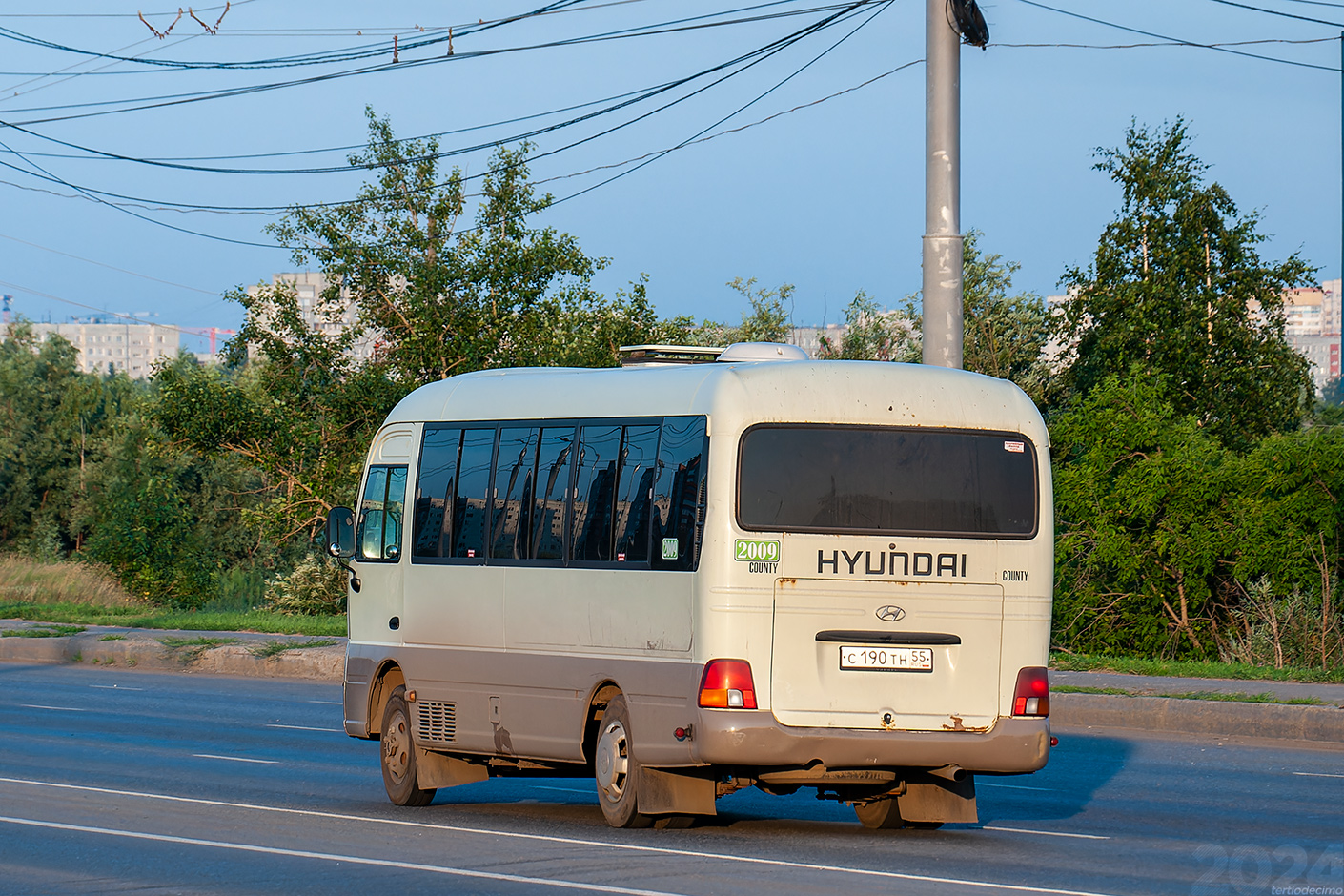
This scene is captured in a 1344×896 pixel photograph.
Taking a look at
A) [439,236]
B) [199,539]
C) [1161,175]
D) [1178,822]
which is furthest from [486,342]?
[199,539]

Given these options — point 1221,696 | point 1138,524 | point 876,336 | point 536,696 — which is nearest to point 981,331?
point 876,336

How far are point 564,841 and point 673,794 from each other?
75cm

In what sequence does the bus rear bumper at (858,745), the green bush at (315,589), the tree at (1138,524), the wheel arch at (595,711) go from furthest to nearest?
the green bush at (315,589), the tree at (1138,524), the wheel arch at (595,711), the bus rear bumper at (858,745)

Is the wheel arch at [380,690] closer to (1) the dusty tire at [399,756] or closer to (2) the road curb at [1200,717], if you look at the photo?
(1) the dusty tire at [399,756]

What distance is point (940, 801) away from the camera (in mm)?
9844

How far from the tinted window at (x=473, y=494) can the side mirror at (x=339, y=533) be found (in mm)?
1188

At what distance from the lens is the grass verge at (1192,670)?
18203 millimetres

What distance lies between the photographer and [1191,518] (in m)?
22.8

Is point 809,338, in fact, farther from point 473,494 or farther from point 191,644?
point 473,494

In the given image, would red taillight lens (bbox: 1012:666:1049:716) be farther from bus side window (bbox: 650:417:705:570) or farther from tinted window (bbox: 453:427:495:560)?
tinted window (bbox: 453:427:495:560)

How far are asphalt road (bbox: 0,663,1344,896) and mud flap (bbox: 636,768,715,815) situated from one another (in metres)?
0.15

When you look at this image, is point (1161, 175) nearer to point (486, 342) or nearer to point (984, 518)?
point (486, 342)

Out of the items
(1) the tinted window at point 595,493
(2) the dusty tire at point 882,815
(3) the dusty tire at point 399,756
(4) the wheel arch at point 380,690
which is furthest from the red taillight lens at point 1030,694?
(4) the wheel arch at point 380,690

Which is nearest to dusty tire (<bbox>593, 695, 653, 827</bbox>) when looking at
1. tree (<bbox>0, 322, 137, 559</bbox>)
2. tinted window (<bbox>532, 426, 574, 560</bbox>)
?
tinted window (<bbox>532, 426, 574, 560</bbox>)
